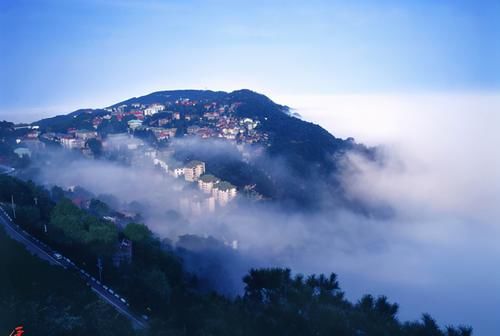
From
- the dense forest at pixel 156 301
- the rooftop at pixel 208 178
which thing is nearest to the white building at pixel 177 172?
the rooftop at pixel 208 178

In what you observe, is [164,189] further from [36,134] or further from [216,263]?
[36,134]

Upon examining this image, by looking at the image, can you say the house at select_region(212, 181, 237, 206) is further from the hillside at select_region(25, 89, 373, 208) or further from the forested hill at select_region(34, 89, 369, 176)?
the forested hill at select_region(34, 89, 369, 176)

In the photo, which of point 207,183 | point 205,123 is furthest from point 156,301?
point 205,123

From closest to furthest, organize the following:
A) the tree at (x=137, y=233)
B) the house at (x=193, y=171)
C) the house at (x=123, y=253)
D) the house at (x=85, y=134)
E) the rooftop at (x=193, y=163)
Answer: the house at (x=123, y=253) < the tree at (x=137, y=233) < the house at (x=193, y=171) < the rooftop at (x=193, y=163) < the house at (x=85, y=134)

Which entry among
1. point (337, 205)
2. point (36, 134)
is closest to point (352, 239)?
point (337, 205)

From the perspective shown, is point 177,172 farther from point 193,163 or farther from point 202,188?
point 202,188

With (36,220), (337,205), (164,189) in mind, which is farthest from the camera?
(337,205)

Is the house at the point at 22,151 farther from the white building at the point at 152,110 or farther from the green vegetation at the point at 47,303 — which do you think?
the green vegetation at the point at 47,303
